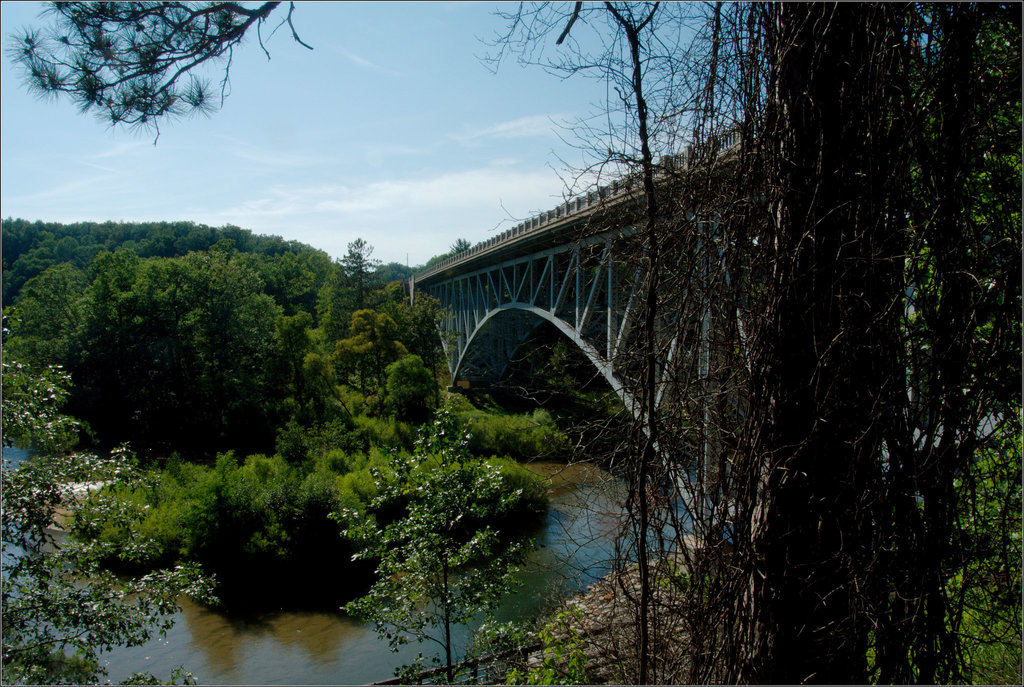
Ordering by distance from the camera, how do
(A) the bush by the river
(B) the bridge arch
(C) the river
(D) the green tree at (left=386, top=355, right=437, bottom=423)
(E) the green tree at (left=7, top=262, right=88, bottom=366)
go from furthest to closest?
1. (E) the green tree at (left=7, top=262, right=88, bottom=366)
2. (D) the green tree at (left=386, top=355, right=437, bottom=423)
3. (B) the bridge arch
4. (A) the bush by the river
5. (C) the river

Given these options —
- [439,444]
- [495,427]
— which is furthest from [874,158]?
[495,427]

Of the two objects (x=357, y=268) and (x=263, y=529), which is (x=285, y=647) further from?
(x=357, y=268)

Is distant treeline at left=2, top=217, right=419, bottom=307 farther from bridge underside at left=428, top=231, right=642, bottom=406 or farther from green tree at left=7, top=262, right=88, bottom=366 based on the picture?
bridge underside at left=428, top=231, right=642, bottom=406

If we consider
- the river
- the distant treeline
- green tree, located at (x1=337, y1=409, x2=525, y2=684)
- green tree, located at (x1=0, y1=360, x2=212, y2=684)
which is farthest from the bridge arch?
the distant treeline

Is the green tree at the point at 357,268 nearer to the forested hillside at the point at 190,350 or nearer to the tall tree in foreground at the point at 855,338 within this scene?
the forested hillside at the point at 190,350

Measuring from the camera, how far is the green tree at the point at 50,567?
457 cm

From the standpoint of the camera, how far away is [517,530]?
1366 cm

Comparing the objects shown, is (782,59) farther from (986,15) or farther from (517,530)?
(517,530)

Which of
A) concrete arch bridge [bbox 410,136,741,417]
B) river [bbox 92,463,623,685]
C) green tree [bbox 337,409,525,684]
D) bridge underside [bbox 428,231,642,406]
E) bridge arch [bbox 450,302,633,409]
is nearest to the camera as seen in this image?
concrete arch bridge [bbox 410,136,741,417]

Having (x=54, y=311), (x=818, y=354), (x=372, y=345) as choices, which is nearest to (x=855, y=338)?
(x=818, y=354)

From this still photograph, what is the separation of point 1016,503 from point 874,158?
149 centimetres

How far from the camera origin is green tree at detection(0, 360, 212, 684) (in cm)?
457

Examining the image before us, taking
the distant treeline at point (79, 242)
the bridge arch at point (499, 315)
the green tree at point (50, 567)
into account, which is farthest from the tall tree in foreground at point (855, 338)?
the distant treeline at point (79, 242)

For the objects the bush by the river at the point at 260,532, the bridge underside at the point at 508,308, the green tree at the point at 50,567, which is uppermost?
the bridge underside at the point at 508,308
